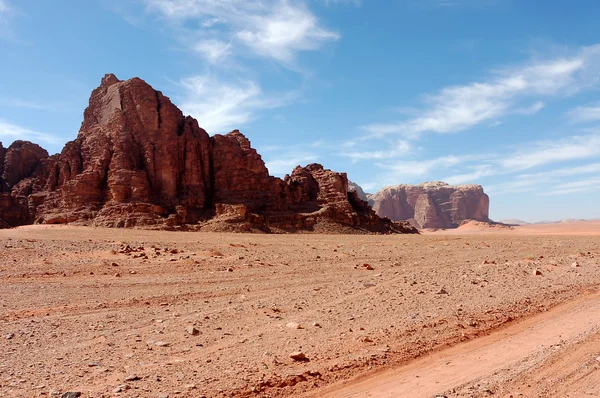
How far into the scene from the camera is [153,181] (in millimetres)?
52688

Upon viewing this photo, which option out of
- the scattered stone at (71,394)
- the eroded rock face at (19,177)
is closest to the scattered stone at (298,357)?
the scattered stone at (71,394)

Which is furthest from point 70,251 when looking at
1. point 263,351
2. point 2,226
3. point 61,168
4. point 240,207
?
point 61,168

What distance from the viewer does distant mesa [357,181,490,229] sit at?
137m

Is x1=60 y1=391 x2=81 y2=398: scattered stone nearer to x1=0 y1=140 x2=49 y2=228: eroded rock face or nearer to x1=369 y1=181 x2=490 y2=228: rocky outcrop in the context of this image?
x1=0 y1=140 x2=49 y2=228: eroded rock face

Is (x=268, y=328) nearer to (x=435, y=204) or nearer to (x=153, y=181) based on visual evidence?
(x=153, y=181)

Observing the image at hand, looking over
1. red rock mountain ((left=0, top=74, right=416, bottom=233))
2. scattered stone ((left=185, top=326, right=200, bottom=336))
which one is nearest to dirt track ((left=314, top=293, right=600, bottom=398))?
scattered stone ((left=185, top=326, right=200, bottom=336))

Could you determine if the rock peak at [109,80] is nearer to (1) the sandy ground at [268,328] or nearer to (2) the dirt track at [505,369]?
(1) the sandy ground at [268,328]

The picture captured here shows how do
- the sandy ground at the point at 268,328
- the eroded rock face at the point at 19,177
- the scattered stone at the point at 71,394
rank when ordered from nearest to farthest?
the scattered stone at the point at 71,394 < the sandy ground at the point at 268,328 < the eroded rock face at the point at 19,177

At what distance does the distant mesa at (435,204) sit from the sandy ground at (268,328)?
126 m

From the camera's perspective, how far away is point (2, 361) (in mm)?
5895

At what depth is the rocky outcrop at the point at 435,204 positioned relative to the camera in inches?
5379

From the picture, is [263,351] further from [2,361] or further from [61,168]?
[61,168]

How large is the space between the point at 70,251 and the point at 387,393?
18031 mm

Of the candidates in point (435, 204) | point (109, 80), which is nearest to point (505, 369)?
point (109, 80)
